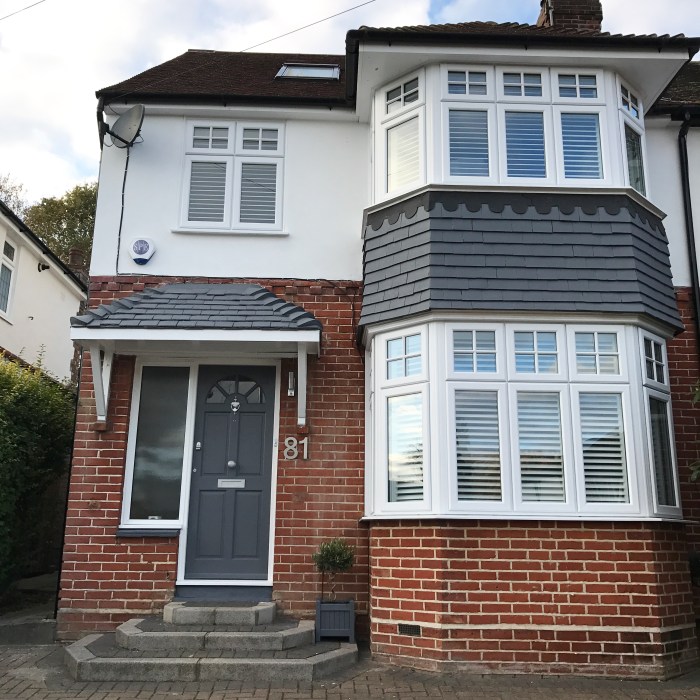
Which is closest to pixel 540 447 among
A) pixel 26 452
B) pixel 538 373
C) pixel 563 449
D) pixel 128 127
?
pixel 563 449

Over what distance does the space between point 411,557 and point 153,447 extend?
3008mm

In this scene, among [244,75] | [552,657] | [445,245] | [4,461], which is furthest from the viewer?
[244,75]

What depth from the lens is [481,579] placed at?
563cm

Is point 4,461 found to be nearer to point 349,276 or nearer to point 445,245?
point 349,276

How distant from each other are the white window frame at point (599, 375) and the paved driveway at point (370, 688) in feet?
8.24

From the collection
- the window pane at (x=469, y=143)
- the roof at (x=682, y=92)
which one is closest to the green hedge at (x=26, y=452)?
the window pane at (x=469, y=143)

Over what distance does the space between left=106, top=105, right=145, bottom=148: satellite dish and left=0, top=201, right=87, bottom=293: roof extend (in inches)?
216

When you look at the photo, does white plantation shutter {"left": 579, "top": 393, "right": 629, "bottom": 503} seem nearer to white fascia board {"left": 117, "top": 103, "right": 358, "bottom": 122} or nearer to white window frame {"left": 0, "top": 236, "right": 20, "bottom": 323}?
white fascia board {"left": 117, "top": 103, "right": 358, "bottom": 122}

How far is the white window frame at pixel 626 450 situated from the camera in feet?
19.0

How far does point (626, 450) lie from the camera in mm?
5926

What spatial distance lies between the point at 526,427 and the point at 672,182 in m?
3.85

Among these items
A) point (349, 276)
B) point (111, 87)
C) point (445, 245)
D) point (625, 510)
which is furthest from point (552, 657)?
point (111, 87)

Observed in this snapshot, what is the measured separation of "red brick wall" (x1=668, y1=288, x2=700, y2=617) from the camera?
22.5ft

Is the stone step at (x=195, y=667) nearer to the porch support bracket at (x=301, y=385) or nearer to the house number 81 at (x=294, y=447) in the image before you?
the house number 81 at (x=294, y=447)
